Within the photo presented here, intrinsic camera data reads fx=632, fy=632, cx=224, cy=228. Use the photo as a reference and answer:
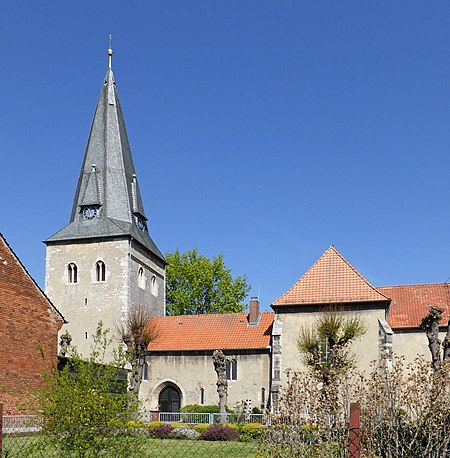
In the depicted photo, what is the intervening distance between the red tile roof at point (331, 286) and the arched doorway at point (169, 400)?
8.62 m

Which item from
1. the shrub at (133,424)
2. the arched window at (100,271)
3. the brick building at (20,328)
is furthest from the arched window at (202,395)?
the shrub at (133,424)

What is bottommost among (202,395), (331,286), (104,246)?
(202,395)

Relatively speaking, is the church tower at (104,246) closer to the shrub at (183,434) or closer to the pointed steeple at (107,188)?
the pointed steeple at (107,188)

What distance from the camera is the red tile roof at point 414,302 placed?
3325 cm

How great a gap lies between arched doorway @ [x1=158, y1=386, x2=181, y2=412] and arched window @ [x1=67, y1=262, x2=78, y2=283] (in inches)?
398

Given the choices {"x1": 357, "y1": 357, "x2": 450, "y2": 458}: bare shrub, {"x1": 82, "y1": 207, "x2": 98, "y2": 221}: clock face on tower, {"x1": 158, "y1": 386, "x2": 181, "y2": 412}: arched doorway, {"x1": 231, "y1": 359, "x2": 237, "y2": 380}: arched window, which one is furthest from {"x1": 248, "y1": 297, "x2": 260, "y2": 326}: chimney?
{"x1": 357, "y1": 357, "x2": 450, "y2": 458}: bare shrub

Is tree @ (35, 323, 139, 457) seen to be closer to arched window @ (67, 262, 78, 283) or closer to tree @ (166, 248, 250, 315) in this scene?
arched window @ (67, 262, 78, 283)

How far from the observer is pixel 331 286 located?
108 feet

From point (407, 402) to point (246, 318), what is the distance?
3106 centimetres

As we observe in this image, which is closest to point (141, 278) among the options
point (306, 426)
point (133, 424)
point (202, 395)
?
point (202, 395)

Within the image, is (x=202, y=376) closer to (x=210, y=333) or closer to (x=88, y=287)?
(x=210, y=333)

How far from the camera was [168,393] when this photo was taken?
121 feet

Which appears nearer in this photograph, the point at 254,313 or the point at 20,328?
the point at 20,328

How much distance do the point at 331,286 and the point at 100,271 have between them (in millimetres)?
16095
